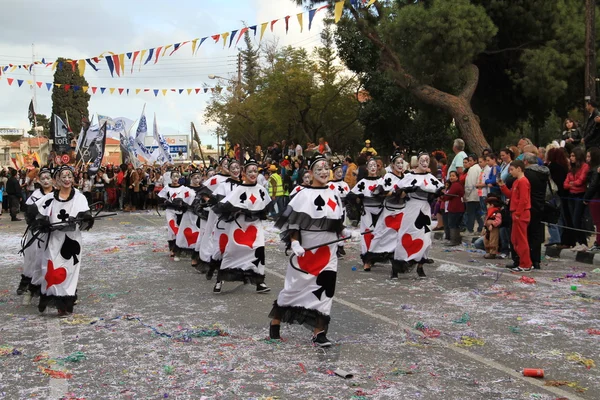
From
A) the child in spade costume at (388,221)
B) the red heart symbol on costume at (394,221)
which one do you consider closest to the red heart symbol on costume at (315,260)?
the child in spade costume at (388,221)

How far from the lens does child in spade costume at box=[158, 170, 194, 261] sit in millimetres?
13695

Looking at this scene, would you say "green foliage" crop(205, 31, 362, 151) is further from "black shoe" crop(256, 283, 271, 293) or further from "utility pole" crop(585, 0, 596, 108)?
"black shoe" crop(256, 283, 271, 293)

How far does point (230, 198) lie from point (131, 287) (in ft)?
7.12

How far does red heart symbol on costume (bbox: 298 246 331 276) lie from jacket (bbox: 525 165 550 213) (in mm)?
5676

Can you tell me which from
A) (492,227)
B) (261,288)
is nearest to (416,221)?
(492,227)

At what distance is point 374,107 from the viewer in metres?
37.2

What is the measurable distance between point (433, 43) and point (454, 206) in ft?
29.4

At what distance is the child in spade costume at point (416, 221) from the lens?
11.1 meters

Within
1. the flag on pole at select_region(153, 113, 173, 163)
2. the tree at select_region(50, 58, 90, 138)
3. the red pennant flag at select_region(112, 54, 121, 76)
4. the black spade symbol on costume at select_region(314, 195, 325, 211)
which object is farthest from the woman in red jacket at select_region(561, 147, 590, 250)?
the tree at select_region(50, 58, 90, 138)

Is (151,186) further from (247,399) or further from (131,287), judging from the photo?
(247,399)

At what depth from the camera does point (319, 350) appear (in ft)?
22.3

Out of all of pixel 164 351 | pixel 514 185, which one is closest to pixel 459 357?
pixel 164 351

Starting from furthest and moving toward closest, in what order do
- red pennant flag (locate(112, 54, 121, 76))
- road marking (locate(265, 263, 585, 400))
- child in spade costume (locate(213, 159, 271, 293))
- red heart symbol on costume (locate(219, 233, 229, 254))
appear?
red pennant flag (locate(112, 54, 121, 76))
red heart symbol on costume (locate(219, 233, 229, 254))
child in spade costume (locate(213, 159, 271, 293))
road marking (locate(265, 263, 585, 400))

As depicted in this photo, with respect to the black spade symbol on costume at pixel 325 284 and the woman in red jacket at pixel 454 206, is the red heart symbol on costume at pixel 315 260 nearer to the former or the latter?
the black spade symbol on costume at pixel 325 284
